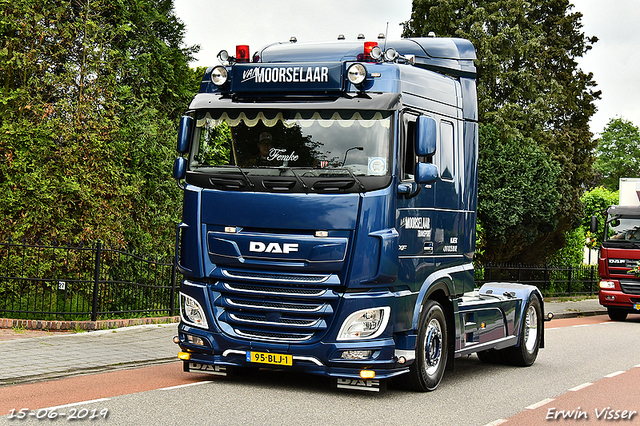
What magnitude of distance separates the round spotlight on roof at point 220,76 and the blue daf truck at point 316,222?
2 cm

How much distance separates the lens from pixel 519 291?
1180cm

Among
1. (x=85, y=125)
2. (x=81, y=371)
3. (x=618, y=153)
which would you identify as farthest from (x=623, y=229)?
(x=618, y=153)

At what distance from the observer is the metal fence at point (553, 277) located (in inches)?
1039

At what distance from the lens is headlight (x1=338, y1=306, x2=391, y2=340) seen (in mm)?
8016

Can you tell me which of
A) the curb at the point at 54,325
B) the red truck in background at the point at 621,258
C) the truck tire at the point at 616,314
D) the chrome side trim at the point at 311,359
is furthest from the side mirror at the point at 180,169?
the truck tire at the point at 616,314

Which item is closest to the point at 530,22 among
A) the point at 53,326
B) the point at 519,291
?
the point at 519,291

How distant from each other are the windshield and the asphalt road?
10.4 metres

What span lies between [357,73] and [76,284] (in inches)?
308

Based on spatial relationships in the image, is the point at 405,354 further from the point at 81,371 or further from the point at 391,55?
the point at 81,371

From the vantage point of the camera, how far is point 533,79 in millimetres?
28438

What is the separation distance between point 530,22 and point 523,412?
23.5 metres

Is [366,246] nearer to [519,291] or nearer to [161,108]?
[519,291]

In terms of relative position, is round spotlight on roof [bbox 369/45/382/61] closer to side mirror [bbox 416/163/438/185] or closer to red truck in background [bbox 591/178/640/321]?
side mirror [bbox 416/163/438/185]

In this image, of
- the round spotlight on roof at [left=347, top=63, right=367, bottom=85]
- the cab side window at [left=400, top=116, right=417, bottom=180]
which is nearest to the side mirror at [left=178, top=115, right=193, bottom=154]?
the round spotlight on roof at [left=347, top=63, right=367, bottom=85]
